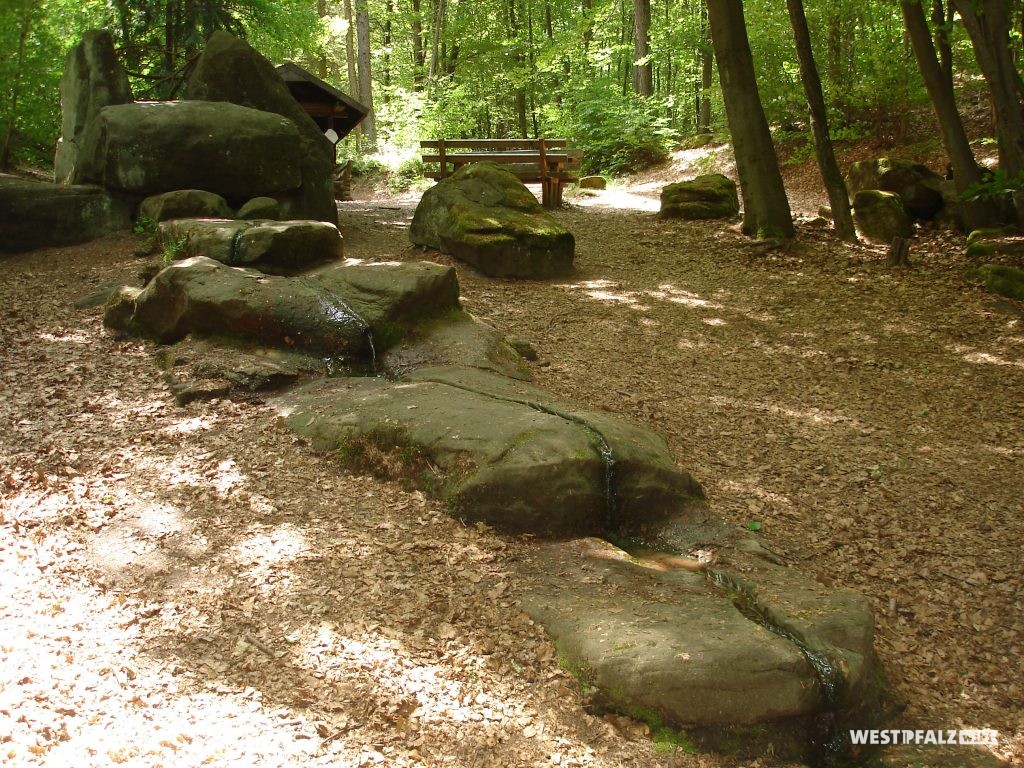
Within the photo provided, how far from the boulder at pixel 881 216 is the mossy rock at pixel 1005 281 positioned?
2.24m

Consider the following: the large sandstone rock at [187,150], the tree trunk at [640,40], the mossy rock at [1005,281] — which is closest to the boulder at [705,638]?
the mossy rock at [1005,281]

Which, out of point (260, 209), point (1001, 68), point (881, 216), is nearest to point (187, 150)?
point (260, 209)

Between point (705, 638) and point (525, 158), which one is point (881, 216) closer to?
point (525, 158)

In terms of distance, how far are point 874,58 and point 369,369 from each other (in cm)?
1378

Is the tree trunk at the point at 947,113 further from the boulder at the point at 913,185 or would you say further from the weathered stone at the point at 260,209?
the weathered stone at the point at 260,209

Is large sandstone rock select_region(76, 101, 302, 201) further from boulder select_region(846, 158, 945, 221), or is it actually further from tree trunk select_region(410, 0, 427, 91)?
tree trunk select_region(410, 0, 427, 91)

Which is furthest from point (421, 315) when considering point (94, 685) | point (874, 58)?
point (874, 58)

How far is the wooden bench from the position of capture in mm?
16344

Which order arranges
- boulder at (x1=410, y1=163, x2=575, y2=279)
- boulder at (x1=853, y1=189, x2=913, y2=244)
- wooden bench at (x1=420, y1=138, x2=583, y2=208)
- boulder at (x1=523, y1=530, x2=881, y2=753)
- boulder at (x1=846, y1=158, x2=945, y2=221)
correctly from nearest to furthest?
boulder at (x1=523, y1=530, x2=881, y2=753), boulder at (x1=410, y1=163, x2=575, y2=279), boulder at (x1=853, y1=189, x2=913, y2=244), boulder at (x1=846, y1=158, x2=945, y2=221), wooden bench at (x1=420, y1=138, x2=583, y2=208)

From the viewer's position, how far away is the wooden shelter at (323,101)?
16062 millimetres

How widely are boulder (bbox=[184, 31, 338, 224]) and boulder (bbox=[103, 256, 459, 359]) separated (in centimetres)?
462

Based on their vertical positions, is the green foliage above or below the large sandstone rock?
above

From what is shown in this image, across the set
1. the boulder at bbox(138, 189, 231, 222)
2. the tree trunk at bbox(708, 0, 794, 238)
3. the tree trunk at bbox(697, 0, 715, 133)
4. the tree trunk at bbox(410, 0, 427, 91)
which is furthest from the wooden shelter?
the tree trunk at bbox(410, 0, 427, 91)

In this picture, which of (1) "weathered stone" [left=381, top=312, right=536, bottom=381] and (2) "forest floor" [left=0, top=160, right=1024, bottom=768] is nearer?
(2) "forest floor" [left=0, top=160, right=1024, bottom=768]
